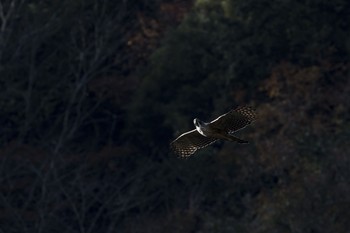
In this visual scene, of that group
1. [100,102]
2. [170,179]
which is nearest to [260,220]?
[170,179]

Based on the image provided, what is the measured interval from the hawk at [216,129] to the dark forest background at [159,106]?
7.07 m

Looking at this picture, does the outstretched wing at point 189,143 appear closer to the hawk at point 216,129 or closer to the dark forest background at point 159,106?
the hawk at point 216,129

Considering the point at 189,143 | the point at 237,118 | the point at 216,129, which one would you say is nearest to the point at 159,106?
the point at 189,143

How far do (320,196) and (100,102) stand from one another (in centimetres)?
529

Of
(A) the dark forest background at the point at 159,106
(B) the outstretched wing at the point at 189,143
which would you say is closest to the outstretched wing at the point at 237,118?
(B) the outstretched wing at the point at 189,143

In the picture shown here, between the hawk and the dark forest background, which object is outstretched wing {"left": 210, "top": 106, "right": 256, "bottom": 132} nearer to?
the hawk

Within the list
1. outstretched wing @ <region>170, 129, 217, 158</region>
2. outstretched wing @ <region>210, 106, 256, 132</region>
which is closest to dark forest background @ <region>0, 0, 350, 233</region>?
outstretched wing @ <region>170, 129, 217, 158</region>

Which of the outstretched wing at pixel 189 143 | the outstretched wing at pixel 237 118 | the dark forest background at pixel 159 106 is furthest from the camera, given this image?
the dark forest background at pixel 159 106

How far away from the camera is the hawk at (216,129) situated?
29.2ft

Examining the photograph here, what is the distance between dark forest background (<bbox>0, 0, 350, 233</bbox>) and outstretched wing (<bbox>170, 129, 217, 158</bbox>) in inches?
277

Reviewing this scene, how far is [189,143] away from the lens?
962cm

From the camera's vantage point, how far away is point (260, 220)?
54.6 feet

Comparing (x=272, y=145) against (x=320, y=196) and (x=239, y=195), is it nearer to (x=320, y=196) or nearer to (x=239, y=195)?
(x=239, y=195)

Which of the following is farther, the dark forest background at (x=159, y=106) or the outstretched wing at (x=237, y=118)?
the dark forest background at (x=159, y=106)
